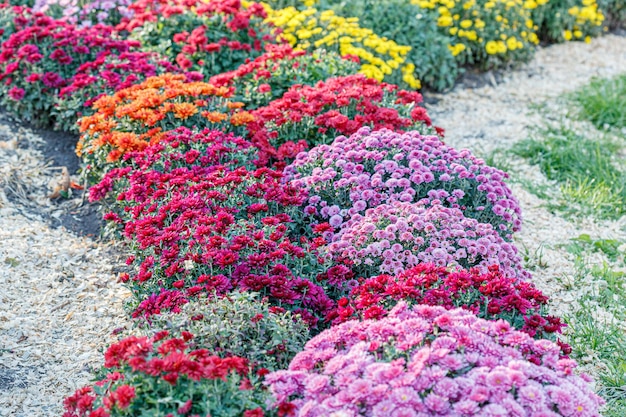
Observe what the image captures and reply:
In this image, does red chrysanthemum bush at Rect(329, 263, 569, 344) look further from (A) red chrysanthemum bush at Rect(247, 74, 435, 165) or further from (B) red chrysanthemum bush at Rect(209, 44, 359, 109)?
(B) red chrysanthemum bush at Rect(209, 44, 359, 109)

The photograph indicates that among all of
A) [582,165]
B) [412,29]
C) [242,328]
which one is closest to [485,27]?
[412,29]

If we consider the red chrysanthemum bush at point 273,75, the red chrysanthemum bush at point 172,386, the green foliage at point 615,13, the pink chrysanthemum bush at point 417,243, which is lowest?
the green foliage at point 615,13

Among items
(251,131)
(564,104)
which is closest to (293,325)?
(251,131)

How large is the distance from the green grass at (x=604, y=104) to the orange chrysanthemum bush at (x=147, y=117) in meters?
3.63

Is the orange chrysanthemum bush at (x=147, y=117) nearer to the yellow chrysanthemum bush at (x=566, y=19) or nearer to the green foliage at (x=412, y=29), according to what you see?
the green foliage at (x=412, y=29)

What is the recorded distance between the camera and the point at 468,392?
2406 millimetres

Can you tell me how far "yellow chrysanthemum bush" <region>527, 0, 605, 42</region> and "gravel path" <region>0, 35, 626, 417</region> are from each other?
2.55 metres

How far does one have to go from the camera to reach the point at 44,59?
226 inches

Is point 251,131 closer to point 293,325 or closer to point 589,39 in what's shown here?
point 293,325

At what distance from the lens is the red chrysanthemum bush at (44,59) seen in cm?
561

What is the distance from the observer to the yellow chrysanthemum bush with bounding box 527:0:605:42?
28.9 ft

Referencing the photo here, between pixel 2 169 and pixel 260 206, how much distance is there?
2.46 m

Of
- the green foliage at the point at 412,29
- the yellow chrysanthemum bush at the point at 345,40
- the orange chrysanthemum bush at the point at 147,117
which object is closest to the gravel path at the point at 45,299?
the orange chrysanthemum bush at the point at 147,117

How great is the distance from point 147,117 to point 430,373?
275 centimetres
